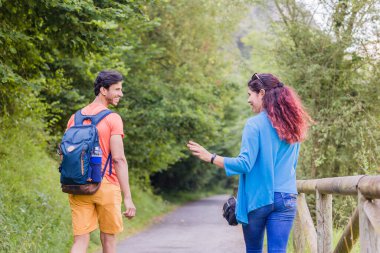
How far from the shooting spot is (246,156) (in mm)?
4812

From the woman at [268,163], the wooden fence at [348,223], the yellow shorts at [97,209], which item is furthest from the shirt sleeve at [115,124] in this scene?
the wooden fence at [348,223]

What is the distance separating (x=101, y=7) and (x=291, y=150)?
5523 mm

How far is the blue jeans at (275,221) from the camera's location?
4.88 m

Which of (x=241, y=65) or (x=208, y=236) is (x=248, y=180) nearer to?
(x=208, y=236)

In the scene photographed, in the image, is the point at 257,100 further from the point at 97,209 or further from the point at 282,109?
the point at 97,209

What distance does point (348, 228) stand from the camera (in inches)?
214

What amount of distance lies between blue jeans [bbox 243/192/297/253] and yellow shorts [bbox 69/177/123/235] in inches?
53.8

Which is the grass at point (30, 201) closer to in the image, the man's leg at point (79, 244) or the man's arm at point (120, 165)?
the man's leg at point (79, 244)

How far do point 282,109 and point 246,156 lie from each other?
468 mm

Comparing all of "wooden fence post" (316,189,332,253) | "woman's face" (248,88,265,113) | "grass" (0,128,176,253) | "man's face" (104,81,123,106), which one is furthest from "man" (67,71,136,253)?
"grass" (0,128,176,253)

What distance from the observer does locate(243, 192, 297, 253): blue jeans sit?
4.88 metres

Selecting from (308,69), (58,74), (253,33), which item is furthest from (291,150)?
(253,33)

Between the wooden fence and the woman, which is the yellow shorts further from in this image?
the wooden fence

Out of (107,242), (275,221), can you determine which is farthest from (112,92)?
(275,221)
